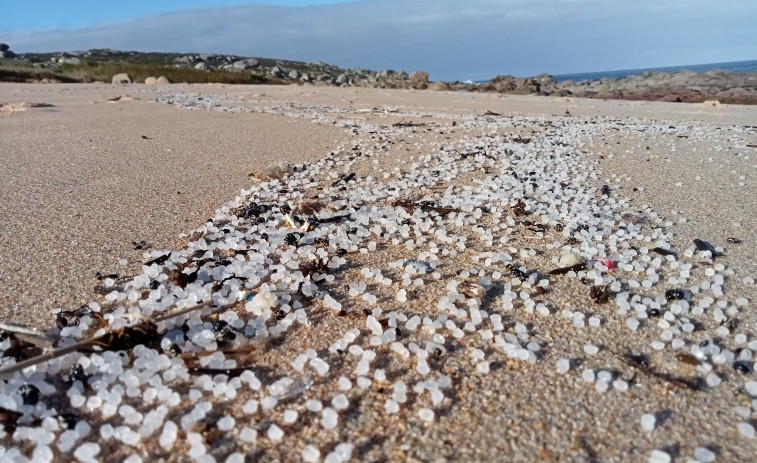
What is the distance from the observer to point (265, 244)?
2703 millimetres

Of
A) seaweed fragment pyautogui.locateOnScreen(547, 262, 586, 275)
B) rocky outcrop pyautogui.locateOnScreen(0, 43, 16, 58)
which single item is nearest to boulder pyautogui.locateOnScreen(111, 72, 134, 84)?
seaweed fragment pyautogui.locateOnScreen(547, 262, 586, 275)

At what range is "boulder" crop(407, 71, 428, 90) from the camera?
707 inches

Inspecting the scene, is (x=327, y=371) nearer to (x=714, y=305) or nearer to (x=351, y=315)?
(x=351, y=315)

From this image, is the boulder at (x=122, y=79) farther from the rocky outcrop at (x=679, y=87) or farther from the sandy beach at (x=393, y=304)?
the rocky outcrop at (x=679, y=87)

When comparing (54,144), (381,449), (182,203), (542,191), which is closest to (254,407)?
(381,449)

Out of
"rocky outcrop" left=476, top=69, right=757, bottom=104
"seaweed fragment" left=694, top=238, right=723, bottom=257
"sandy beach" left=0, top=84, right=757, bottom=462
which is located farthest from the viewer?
"rocky outcrop" left=476, top=69, right=757, bottom=104

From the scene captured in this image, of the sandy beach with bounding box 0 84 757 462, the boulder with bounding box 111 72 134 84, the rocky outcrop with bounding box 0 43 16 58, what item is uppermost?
the rocky outcrop with bounding box 0 43 16 58

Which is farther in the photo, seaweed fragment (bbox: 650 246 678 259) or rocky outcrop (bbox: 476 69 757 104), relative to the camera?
rocky outcrop (bbox: 476 69 757 104)

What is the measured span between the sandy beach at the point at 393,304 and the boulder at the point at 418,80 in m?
14.0

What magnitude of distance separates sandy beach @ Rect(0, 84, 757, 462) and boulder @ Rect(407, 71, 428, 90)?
1397cm

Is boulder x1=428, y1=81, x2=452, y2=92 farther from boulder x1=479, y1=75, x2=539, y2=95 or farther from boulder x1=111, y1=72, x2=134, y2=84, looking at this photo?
boulder x1=111, y1=72, x2=134, y2=84

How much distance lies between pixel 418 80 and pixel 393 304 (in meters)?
17.2

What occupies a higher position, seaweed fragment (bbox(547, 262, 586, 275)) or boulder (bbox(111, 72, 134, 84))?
boulder (bbox(111, 72, 134, 84))

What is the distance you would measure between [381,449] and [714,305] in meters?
1.59
